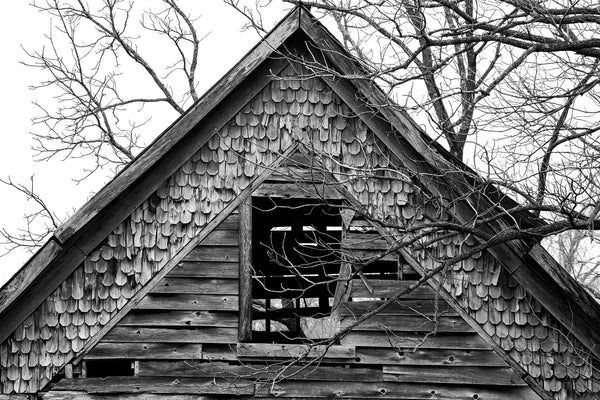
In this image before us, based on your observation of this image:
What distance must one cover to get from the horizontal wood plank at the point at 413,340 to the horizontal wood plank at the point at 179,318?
1221 mm

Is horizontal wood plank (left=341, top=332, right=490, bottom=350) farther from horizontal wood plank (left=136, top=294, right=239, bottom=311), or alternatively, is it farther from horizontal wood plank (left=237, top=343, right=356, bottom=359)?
horizontal wood plank (left=136, top=294, right=239, bottom=311)

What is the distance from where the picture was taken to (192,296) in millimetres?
9094

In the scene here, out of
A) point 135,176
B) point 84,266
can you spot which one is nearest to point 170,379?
point 84,266

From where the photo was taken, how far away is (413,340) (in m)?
9.10

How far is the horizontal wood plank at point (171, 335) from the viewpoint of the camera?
8.91 metres

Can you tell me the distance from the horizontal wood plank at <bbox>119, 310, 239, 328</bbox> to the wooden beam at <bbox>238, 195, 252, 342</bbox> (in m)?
0.10

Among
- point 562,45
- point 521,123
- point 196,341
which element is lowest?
point 196,341

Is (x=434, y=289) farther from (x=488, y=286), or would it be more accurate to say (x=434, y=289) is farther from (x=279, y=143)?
(x=279, y=143)

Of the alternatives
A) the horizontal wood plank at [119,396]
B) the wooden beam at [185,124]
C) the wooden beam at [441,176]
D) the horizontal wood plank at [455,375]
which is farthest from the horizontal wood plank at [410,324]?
the wooden beam at [185,124]

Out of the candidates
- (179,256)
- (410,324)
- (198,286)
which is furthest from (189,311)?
(410,324)

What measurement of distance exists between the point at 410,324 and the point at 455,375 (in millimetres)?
696

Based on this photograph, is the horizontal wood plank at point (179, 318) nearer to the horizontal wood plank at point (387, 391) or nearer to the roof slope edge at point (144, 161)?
the horizontal wood plank at point (387, 391)

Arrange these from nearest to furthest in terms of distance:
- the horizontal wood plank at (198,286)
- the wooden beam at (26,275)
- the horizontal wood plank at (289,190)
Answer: the wooden beam at (26,275) < the horizontal wood plank at (198,286) < the horizontal wood plank at (289,190)

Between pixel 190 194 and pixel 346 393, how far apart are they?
2610mm
